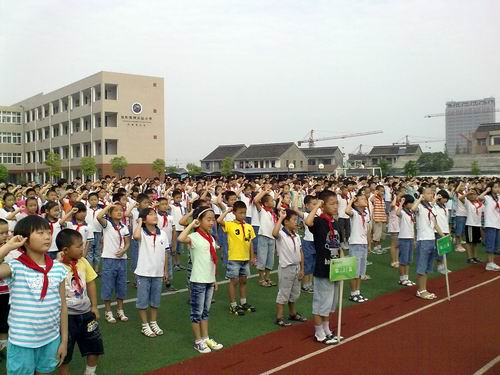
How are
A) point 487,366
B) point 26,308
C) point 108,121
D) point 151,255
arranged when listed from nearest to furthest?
1. point 26,308
2. point 487,366
3. point 151,255
4. point 108,121

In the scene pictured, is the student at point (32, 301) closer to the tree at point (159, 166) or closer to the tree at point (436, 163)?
the tree at point (159, 166)

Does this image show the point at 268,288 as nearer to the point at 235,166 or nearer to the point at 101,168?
the point at 101,168

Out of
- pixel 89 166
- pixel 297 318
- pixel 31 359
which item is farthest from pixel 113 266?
pixel 89 166

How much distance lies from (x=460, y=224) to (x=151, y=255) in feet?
30.7

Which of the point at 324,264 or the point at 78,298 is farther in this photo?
the point at 324,264

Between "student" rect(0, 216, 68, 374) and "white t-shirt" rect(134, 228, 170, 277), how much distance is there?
2393 millimetres

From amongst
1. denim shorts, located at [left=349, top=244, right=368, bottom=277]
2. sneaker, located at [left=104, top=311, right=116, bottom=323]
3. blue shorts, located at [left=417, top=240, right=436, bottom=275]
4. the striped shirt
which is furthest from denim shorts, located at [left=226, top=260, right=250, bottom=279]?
the striped shirt

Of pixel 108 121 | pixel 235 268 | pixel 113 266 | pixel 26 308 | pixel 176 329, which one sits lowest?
pixel 176 329

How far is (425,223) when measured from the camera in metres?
8.17

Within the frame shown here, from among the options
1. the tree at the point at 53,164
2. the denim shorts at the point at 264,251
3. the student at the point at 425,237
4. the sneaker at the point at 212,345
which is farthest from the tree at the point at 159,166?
the sneaker at the point at 212,345

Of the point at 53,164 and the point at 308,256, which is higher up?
the point at 53,164

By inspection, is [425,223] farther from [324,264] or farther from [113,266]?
[113,266]

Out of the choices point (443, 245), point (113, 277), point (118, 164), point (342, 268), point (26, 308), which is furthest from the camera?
point (118, 164)

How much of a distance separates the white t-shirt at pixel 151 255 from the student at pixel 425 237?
4601 mm
